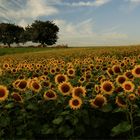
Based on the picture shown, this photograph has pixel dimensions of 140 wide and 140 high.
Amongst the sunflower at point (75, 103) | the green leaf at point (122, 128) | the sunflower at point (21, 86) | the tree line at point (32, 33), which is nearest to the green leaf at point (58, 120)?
the sunflower at point (75, 103)

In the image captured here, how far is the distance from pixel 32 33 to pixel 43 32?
2.98 metres

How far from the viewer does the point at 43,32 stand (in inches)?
4208

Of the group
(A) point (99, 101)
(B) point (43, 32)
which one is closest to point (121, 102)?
(A) point (99, 101)

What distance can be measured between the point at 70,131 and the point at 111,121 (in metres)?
1.00

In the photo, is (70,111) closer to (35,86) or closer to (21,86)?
(35,86)

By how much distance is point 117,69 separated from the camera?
948 centimetres

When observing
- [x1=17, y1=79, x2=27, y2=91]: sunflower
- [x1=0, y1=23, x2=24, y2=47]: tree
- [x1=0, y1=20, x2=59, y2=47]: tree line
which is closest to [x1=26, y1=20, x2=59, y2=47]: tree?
[x1=0, y1=20, x2=59, y2=47]: tree line

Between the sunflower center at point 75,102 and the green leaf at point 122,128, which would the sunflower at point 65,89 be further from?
the green leaf at point 122,128

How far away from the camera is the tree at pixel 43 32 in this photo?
348 feet

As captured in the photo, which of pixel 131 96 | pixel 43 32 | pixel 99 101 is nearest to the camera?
pixel 131 96

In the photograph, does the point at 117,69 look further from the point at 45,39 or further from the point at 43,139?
the point at 45,39

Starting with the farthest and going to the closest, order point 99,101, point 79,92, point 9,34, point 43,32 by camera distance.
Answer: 1. point 9,34
2. point 43,32
3. point 79,92
4. point 99,101

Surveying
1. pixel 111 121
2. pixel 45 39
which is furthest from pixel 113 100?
pixel 45 39

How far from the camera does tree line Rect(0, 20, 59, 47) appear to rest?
349 feet
